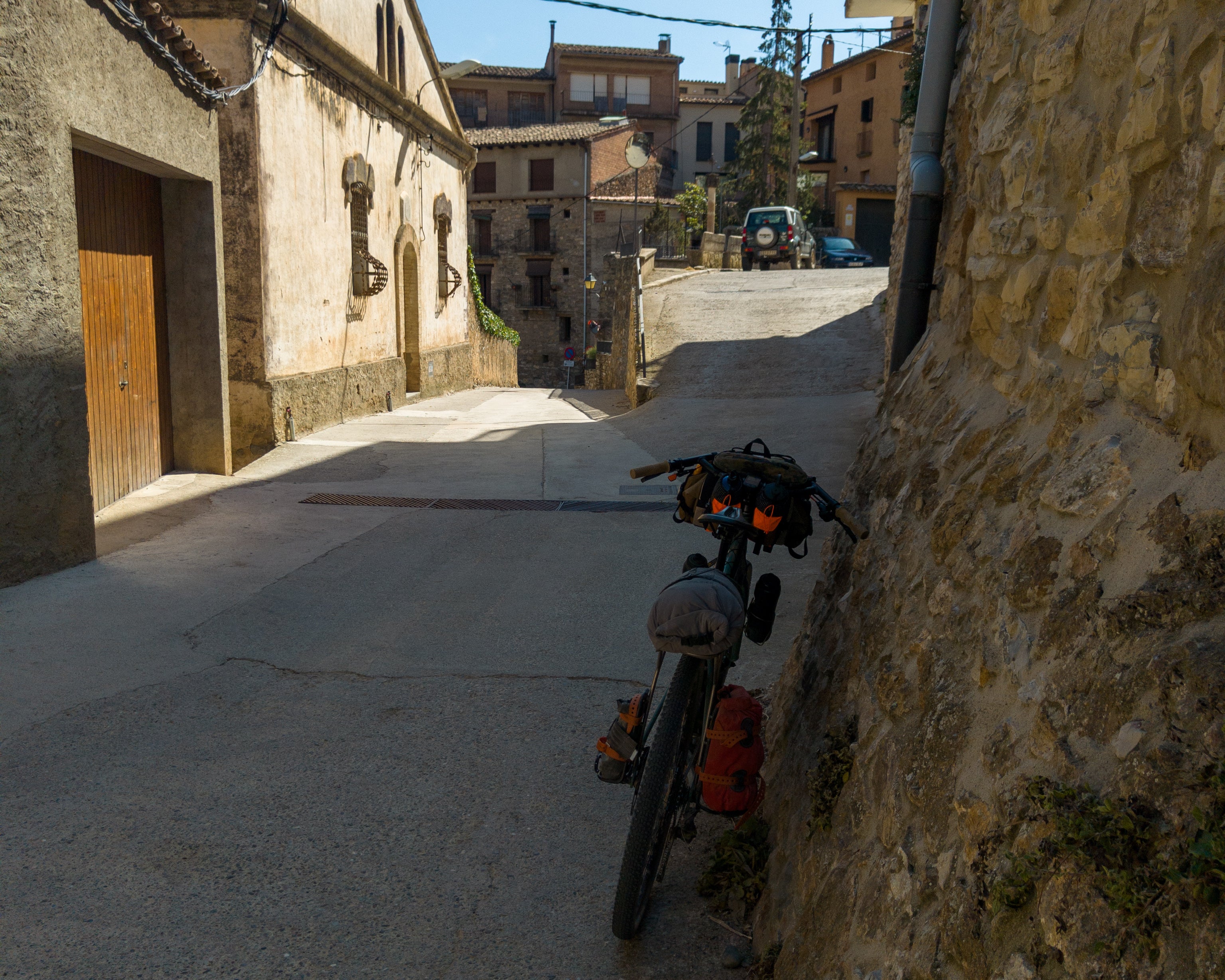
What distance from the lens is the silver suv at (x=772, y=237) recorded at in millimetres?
28312

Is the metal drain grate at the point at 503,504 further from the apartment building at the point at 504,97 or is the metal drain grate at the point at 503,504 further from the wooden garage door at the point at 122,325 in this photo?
the apartment building at the point at 504,97

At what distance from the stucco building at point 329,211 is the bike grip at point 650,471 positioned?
846cm

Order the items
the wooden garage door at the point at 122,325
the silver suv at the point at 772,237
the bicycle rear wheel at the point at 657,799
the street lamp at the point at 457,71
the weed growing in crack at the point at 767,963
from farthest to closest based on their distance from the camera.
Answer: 1. the silver suv at the point at 772,237
2. the street lamp at the point at 457,71
3. the wooden garage door at the point at 122,325
4. the bicycle rear wheel at the point at 657,799
5. the weed growing in crack at the point at 767,963

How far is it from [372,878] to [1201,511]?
231 cm

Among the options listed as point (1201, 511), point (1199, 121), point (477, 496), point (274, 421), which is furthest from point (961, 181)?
point (274, 421)

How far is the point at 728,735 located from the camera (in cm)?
279

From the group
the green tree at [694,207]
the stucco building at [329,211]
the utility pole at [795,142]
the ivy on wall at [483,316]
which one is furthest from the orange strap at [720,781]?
the green tree at [694,207]

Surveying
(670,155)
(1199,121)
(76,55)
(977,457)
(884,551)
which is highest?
(670,155)

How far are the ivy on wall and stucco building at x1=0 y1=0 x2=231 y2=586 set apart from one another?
1211cm

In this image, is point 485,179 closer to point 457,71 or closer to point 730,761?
point 457,71

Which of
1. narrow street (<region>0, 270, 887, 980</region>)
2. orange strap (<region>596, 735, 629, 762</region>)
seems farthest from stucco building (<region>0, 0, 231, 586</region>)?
orange strap (<region>596, 735, 629, 762</region>)

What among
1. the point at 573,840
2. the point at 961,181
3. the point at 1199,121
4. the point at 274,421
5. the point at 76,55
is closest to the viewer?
the point at 1199,121

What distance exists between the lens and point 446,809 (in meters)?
3.33

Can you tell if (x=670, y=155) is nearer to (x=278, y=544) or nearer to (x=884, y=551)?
(x=278, y=544)
